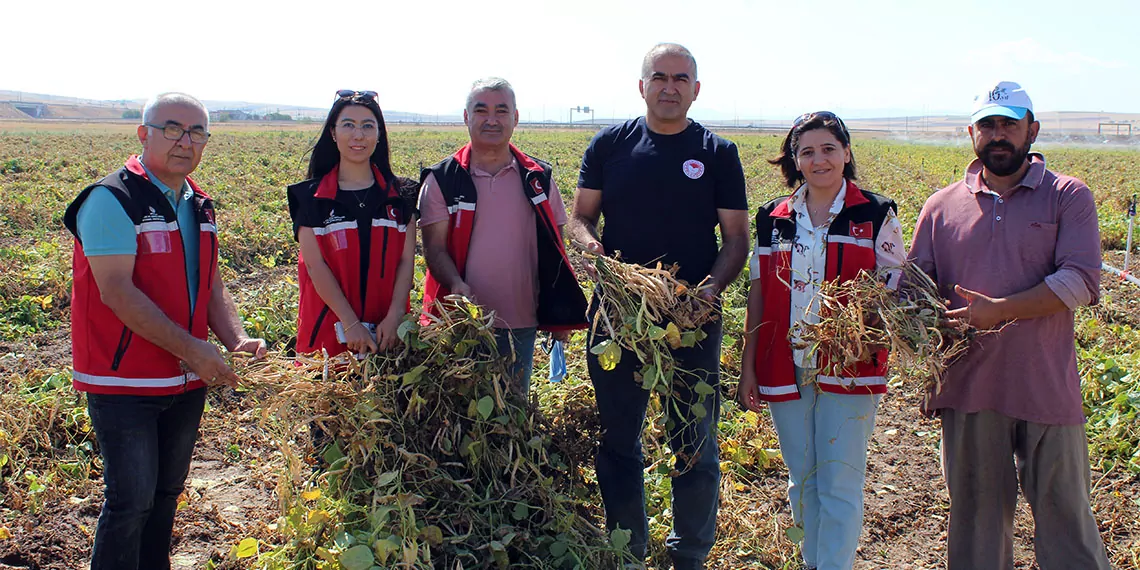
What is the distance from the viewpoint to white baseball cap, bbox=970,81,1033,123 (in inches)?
116

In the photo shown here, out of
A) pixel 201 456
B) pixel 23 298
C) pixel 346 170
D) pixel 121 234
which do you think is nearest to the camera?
pixel 121 234

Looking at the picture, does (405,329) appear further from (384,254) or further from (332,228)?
(332,228)

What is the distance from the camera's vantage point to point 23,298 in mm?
7277

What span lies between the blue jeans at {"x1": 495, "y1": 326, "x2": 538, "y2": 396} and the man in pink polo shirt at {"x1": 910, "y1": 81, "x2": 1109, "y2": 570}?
5.48 ft

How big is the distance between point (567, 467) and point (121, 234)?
1936 mm

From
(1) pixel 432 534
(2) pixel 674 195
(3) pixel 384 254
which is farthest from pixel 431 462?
(2) pixel 674 195

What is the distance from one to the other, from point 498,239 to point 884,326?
1.56m

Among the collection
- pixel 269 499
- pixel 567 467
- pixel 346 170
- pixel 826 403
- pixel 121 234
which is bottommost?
pixel 269 499

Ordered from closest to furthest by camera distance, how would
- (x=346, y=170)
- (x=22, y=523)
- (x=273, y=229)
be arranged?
1. (x=346, y=170)
2. (x=22, y=523)
3. (x=273, y=229)

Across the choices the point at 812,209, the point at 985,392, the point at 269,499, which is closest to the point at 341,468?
the point at 269,499

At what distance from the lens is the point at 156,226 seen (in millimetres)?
2861

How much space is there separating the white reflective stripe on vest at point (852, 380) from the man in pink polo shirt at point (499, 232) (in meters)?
1.03

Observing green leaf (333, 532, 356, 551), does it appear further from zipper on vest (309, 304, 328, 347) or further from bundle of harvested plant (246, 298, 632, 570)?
zipper on vest (309, 304, 328, 347)

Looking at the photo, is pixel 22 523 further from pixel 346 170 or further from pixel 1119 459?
pixel 1119 459
